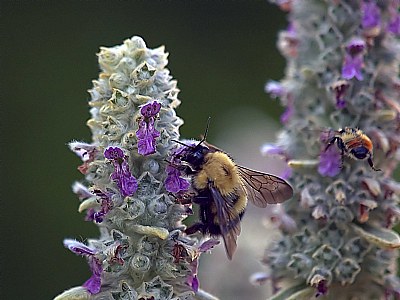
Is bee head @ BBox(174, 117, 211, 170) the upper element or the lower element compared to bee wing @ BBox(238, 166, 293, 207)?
lower

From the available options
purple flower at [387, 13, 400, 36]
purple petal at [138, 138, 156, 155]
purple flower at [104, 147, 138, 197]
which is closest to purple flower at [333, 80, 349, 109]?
purple flower at [387, 13, 400, 36]

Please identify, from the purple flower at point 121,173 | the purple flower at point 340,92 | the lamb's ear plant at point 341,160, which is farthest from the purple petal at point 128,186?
the purple flower at point 340,92

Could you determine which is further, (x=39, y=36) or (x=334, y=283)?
(x=39, y=36)

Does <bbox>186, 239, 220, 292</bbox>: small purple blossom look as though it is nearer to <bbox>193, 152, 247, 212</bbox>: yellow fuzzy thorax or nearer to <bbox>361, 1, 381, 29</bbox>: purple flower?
<bbox>193, 152, 247, 212</bbox>: yellow fuzzy thorax

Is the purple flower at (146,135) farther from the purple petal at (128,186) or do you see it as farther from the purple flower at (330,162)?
the purple flower at (330,162)

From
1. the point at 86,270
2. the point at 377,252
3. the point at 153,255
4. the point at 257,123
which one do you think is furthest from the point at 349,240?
the point at 86,270

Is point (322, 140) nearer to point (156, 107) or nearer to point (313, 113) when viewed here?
point (313, 113)
